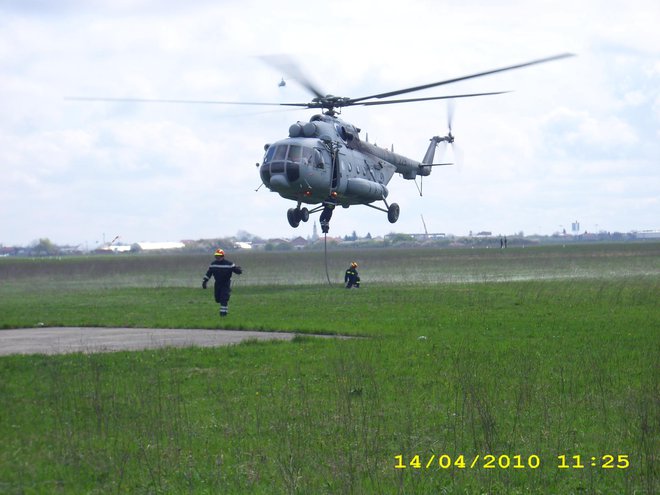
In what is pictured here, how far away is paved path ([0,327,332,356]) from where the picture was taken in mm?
18125

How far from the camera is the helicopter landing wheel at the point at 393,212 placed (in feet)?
135

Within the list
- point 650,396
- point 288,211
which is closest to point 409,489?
point 650,396

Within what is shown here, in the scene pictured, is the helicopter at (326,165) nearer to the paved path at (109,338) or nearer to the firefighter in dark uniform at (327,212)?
the firefighter in dark uniform at (327,212)

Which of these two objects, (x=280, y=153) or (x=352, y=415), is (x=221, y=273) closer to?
(x=280, y=153)

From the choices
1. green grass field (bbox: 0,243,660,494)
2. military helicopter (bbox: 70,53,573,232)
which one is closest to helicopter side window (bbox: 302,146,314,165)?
military helicopter (bbox: 70,53,573,232)

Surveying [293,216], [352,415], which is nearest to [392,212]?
[293,216]

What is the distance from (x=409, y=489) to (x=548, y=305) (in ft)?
64.0

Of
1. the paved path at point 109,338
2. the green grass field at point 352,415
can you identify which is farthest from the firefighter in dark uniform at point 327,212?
the green grass field at point 352,415

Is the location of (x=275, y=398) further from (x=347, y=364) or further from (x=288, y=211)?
(x=288, y=211)

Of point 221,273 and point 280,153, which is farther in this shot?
point 280,153

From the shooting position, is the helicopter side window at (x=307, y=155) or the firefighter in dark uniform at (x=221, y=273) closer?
the firefighter in dark uniform at (x=221, y=273)

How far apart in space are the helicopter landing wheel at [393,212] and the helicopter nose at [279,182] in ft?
27.5

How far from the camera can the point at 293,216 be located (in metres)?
37.1

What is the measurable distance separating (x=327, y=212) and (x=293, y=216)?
1.64 meters
